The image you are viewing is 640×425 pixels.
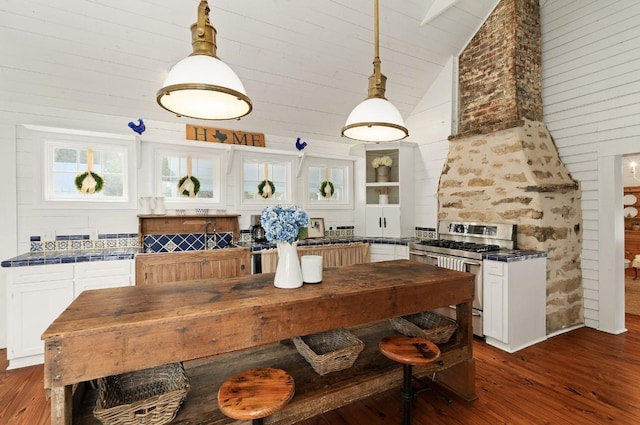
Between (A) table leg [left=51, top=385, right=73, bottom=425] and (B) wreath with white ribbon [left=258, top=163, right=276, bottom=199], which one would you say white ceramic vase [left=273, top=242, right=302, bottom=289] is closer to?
(A) table leg [left=51, top=385, right=73, bottom=425]

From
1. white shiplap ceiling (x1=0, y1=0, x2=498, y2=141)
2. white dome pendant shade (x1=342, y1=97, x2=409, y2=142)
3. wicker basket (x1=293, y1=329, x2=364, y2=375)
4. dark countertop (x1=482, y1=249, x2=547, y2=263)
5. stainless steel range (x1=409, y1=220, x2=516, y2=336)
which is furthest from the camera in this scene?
stainless steel range (x1=409, y1=220, x2=516, y2=336)

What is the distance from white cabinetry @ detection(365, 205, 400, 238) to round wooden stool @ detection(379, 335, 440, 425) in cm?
291

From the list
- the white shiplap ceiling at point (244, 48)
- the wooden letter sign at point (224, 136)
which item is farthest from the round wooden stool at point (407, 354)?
the wooden letter sign at point (224, 136)

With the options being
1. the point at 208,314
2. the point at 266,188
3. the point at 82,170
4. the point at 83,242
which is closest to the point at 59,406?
the point at 208,314

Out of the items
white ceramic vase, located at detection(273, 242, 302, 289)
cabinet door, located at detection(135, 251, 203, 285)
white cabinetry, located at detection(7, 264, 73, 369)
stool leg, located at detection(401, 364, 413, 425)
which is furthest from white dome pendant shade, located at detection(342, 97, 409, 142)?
white cabinetry, located at detection(7, 264, 73, 369)

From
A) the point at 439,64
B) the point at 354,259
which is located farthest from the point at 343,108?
the point at 354,259

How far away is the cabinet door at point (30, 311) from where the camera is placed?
110 inches

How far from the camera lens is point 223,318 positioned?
1504mm

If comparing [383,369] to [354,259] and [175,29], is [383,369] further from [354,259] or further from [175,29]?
[175,29]

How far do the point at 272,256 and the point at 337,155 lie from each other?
6.66 feet

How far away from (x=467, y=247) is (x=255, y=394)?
3064 millimetres

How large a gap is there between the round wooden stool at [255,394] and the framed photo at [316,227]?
3.35 meters

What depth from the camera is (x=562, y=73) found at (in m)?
3.88

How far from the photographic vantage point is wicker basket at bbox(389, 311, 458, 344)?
2.24m
